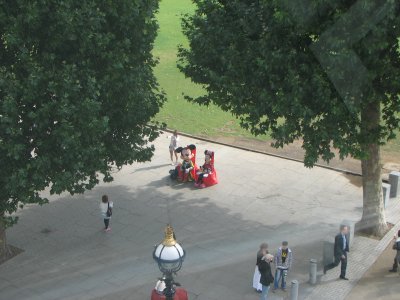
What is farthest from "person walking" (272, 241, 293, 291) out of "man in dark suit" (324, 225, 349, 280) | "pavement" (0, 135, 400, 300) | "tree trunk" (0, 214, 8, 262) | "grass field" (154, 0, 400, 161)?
"grass field" (154, 0, 400, 161)

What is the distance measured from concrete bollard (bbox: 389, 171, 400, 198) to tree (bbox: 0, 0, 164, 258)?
867 cm

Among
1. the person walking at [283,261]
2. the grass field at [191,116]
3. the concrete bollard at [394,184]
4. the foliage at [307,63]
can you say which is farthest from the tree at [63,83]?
the concrete bollard at [394,184]

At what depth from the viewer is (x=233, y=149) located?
21.6 m

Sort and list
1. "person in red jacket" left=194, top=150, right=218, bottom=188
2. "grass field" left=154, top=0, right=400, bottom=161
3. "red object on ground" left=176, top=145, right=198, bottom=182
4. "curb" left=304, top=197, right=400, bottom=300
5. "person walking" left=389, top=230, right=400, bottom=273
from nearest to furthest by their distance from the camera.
Answer: "curb" left=304, top=197, right=400, bottom=300
"person walking" left=389, top=230, right=400, bottom=273
"person in red jacket" left=194, top=150, right=218, bottom=188
"red object on ground" left=176, top=145, right=198, bottom=182
"grass field" left=154, top=0, right=400, bottom=161

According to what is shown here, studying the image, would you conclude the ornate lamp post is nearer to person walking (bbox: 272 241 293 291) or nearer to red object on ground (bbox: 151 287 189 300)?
red object on ground (bbox: 151 287 189 300)

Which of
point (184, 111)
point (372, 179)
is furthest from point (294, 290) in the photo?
point (184, 111)

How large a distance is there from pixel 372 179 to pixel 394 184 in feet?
11.1

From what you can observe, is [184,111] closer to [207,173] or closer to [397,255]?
[207,173]

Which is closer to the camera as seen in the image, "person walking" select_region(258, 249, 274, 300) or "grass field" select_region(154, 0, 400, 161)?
"person walking" select_region(258, 249, 274, 300)

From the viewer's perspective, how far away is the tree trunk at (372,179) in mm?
13148

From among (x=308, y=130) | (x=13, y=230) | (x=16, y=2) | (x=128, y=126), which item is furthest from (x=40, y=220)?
(x=308, y=130)

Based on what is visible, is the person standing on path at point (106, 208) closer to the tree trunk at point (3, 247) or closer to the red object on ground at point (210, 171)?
the tree trunk at point (3, 247)

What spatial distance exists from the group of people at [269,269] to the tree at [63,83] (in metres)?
4.19

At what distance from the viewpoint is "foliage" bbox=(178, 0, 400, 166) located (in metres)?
11.2
